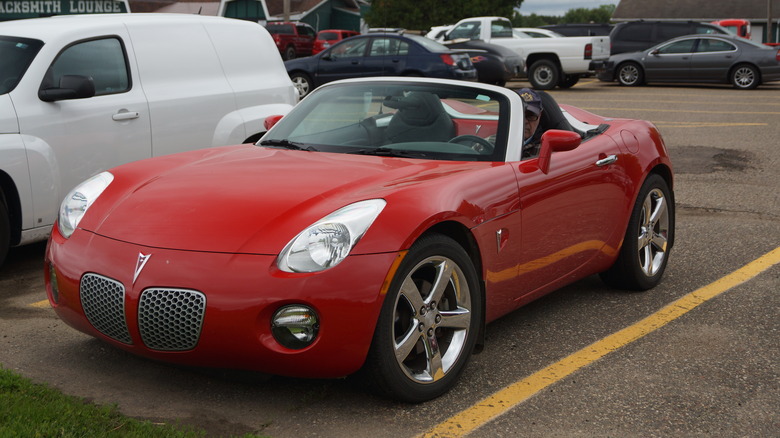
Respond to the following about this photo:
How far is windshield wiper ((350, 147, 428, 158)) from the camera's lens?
4.70 metres

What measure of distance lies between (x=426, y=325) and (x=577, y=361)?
39.3 inches

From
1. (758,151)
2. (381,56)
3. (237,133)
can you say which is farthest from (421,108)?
(381,56)

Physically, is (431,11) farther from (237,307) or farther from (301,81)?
(237,307)

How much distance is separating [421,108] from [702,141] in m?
9.39

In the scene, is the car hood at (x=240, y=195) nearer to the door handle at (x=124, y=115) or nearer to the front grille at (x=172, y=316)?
the front grille at (x=172, y=316)

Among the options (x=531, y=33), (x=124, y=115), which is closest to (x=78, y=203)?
(x=124, y=115)

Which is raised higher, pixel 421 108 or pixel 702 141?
pixel 421 108

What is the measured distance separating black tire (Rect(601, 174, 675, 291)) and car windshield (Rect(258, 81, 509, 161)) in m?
1.26

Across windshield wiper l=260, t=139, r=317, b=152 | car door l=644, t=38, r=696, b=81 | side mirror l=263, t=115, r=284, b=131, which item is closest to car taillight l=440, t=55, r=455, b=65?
car door l=644, t=38, r=696, b=81

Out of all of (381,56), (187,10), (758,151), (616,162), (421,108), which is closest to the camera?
(421,108)

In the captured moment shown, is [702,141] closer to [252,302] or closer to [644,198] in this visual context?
[644,198]

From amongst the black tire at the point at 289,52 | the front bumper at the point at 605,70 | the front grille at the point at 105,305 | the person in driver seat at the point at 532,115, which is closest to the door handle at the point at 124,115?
the person in driver seat at the point at 532,115

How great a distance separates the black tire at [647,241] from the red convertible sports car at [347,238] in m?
0.39

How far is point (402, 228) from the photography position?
373cm
